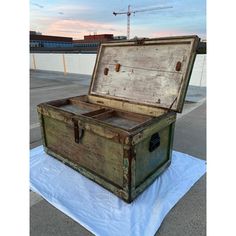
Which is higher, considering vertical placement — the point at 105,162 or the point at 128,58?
the point at 128,58

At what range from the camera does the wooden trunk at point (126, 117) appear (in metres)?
1.35

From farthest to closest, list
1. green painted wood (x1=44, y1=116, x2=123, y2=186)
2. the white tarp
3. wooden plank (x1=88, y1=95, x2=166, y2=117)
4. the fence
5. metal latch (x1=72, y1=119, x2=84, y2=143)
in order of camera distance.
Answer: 1. the fence
2. wooden plank (x1=88, y1=95, x2=166, y2=117)
3. metal latch (x1=72, y1=119, x2=84, y2=143)
4. green painted wood (x1=44, y1=116, x2=123, y2=186)
5. the white tarp

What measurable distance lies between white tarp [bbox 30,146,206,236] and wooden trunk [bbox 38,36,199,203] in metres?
0.07

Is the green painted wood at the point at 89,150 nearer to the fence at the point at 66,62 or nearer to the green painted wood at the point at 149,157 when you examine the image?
the green painted wood at the point at 149,157

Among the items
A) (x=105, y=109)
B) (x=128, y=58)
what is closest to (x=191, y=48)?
(x=128, y=58)

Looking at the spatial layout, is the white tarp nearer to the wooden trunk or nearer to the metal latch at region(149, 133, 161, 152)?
the wooden trunk

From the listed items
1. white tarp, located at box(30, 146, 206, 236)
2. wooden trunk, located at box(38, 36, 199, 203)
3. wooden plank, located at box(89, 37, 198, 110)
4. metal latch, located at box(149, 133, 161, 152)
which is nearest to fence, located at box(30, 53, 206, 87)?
wooden plank, located at box(89, 37, 198, 110)

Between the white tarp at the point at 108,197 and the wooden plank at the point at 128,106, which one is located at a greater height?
the wooden plank at the point at 128,106

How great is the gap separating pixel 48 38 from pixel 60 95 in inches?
1180

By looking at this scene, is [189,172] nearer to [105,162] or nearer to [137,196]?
[137,196]

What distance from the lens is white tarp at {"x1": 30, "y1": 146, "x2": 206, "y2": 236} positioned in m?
1.27

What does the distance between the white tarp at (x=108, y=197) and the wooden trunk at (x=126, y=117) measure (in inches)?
2.9

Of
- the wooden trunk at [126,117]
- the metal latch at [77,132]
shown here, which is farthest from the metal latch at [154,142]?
the metal latch at [77,132]

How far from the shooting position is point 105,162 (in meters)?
1.45
